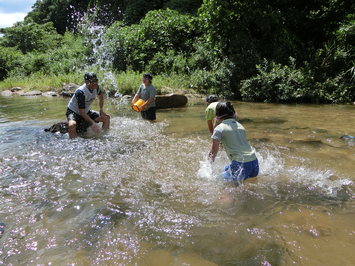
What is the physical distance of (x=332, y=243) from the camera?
2.72 metres

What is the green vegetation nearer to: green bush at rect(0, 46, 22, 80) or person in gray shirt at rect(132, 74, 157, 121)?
green bush at rect(0, 46, 22, 80)

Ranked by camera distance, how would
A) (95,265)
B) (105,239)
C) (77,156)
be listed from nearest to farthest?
1. (95,265)
2. (105,239)
3. (77,156)

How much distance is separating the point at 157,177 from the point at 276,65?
9518 millimetres

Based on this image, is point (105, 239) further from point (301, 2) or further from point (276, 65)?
point (301, 2)

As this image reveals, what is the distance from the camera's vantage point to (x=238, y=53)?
46.4 ft

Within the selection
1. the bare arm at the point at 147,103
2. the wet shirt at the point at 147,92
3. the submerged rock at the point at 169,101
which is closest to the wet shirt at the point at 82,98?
the bare arm at the point at 147,103

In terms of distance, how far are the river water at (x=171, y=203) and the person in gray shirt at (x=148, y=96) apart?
70.4 inches

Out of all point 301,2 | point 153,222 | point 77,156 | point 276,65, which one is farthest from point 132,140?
point 301,2

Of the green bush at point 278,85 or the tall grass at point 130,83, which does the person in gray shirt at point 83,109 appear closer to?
the tall grass at point 130,83

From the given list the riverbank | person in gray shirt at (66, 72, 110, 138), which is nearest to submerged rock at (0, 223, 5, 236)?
person in gray shirt at (66, 72, 110, 138)

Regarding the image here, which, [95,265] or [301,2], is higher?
[301,2]

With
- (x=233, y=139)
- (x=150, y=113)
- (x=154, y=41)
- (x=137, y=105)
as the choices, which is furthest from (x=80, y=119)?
(x=154, y=41)

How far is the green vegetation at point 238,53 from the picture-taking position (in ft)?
39.4

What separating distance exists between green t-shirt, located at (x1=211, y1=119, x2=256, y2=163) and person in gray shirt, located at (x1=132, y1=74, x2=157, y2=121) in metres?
4.65
